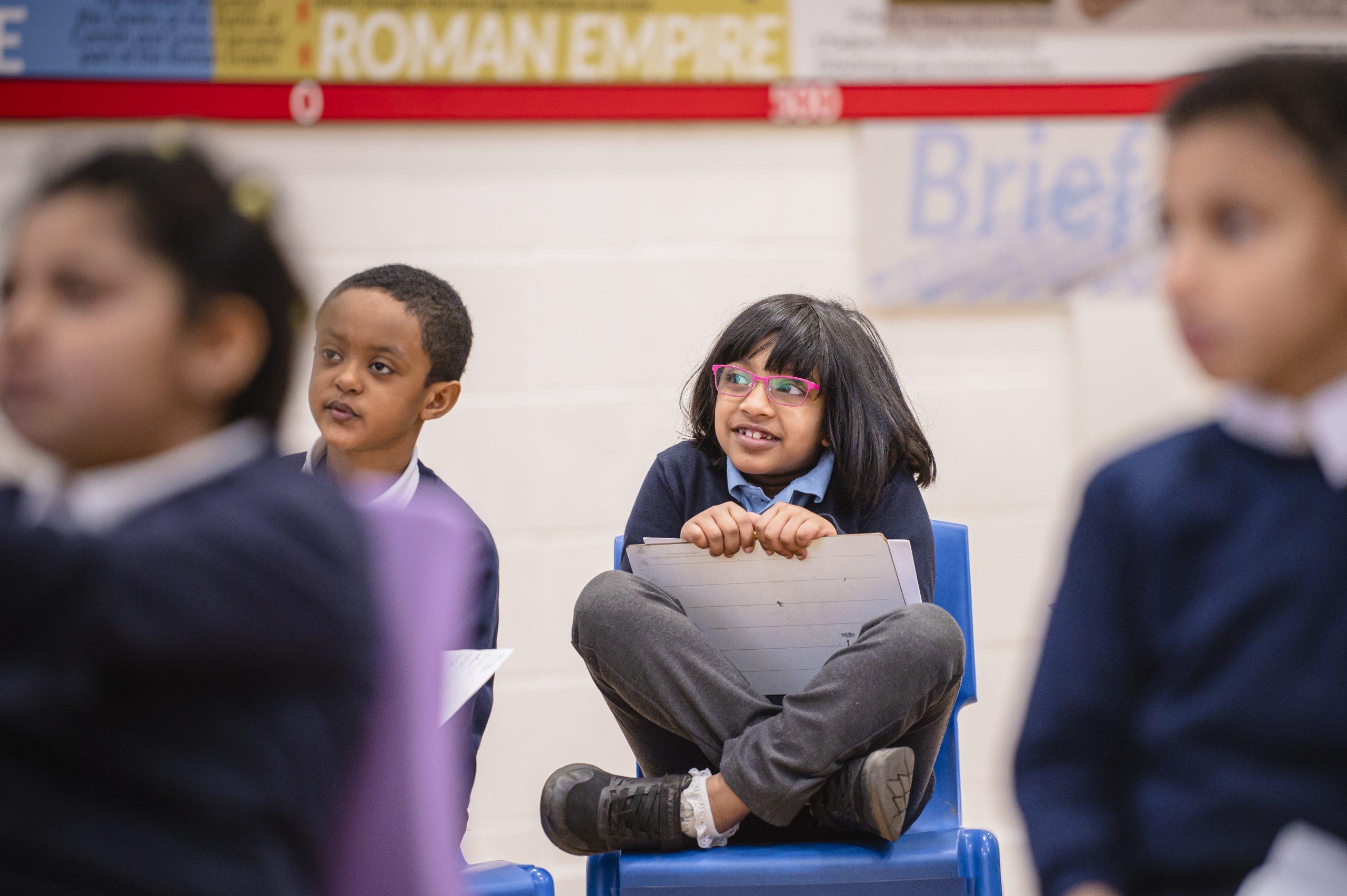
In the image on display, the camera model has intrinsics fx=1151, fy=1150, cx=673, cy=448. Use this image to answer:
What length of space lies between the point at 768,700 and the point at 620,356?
99 centimetres

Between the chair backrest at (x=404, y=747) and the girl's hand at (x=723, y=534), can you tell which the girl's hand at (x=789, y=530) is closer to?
the girl's hand at (x=723, y=534)

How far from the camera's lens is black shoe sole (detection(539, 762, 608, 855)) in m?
1.18

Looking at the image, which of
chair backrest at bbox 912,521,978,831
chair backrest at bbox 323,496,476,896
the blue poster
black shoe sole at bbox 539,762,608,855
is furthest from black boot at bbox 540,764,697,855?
the blue poster

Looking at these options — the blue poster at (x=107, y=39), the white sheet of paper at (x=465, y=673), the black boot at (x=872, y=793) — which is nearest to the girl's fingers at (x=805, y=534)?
the black boot at (x=872, y=793)

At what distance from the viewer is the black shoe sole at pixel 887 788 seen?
1.08 metres

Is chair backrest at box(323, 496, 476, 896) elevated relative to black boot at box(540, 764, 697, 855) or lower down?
elevated

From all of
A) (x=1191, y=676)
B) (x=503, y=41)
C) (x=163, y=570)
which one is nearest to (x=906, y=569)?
(x=1191, y=676)

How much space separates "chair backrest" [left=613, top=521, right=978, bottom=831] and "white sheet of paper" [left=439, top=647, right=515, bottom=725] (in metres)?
0.39

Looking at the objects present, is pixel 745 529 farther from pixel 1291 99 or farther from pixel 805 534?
pixel 1291 99

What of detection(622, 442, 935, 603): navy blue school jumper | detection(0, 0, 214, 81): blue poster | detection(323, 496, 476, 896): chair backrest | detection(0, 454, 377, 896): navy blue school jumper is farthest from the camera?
detection(0, 0, 214, 81): blue poster

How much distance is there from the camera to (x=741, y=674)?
48.7 inches

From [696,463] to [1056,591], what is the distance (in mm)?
822

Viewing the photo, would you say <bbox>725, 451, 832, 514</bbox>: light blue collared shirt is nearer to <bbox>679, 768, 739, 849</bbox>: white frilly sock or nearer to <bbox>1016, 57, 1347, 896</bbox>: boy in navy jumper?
<bbox>679, 768, 739, 849</bbox>: white frilly sock

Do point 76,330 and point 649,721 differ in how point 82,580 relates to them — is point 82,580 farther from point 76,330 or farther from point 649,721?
point 649,721
